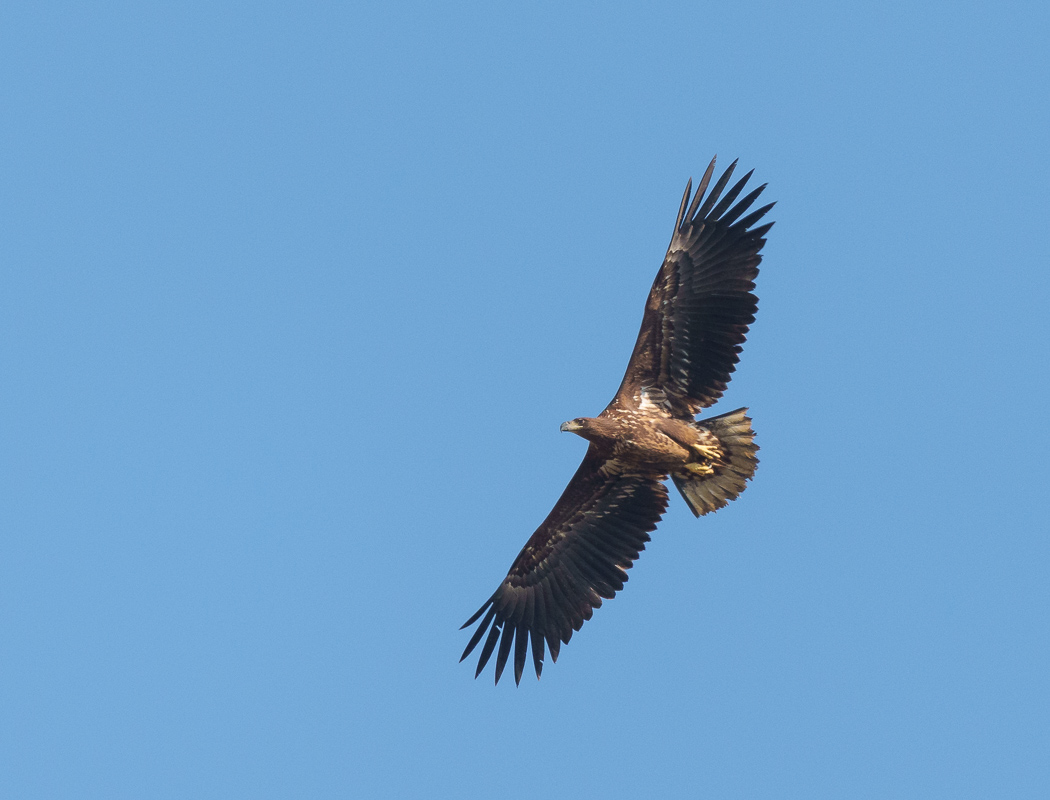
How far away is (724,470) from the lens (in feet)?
49.4

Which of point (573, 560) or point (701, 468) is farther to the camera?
point (573, 560)

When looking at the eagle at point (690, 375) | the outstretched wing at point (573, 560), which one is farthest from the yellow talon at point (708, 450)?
the outstretched wing at point (573, 560)

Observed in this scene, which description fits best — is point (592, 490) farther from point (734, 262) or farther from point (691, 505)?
point (734, 262)

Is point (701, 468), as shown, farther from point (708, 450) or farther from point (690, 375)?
point (690, 375)

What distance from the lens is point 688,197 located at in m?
15.1

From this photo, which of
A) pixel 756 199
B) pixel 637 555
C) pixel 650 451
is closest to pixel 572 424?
pixel 650 451

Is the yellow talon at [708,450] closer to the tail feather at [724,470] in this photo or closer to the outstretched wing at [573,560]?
the tail feather at [724,470]

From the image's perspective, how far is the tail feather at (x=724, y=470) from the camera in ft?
48.8

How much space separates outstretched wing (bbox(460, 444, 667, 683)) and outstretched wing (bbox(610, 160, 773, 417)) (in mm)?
1080

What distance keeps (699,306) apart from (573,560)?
323cm

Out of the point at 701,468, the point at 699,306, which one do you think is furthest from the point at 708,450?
the point at 699,306

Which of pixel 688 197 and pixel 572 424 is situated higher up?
pixel 688 197

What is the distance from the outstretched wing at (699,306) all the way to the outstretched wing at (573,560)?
108cm

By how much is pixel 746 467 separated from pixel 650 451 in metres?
1.04
